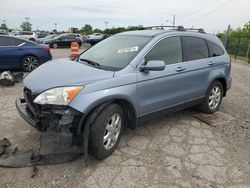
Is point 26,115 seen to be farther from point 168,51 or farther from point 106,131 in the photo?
point 168,51

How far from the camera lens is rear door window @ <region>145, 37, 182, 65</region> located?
4.29 metres

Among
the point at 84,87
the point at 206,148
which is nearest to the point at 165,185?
the point at 206,148

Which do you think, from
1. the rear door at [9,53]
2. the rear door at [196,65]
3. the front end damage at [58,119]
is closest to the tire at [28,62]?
the rear door at [9,53]

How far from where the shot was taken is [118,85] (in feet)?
12.0

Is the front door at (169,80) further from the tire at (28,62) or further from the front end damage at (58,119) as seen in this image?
the tire at (28,62)

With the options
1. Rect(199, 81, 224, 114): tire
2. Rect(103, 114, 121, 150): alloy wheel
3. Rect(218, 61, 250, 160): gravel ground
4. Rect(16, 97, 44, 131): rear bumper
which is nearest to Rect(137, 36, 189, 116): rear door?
Rect(103, 114, 121, 150): alloy wheel

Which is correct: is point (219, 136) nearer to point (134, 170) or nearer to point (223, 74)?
point (223, 74)

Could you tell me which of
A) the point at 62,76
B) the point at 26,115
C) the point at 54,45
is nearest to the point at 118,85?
the point at 62,76

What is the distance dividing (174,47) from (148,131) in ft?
5.10

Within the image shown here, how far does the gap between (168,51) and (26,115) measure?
8.22 ft

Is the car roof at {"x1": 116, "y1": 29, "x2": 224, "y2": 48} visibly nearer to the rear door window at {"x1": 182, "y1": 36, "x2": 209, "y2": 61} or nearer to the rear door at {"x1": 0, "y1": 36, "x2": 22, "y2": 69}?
the rear door window at {"x1": 182, "y1": 36, "x2": 209, "y2": 61}

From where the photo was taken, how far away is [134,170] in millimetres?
3514

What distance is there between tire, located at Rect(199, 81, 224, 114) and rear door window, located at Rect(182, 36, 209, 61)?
0.70m

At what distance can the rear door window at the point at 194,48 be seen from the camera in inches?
195
